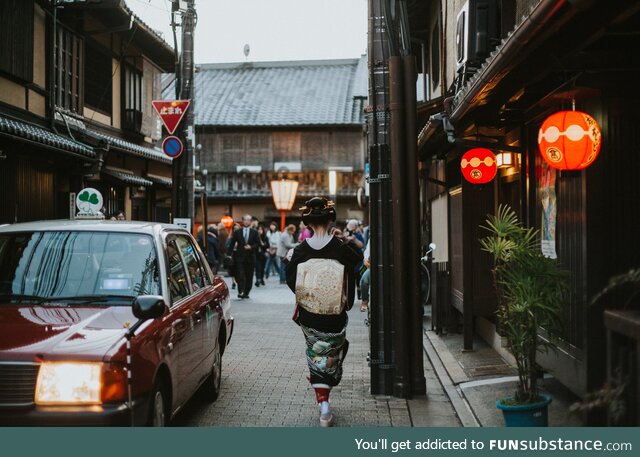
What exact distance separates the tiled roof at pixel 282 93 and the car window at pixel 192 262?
32.5 m

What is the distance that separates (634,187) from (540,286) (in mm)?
1222

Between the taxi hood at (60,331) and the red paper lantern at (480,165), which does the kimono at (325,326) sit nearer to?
the taxi hood at (60,331)

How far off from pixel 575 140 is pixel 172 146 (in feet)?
34.2

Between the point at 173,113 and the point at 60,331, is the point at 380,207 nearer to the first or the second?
the point at 60,331

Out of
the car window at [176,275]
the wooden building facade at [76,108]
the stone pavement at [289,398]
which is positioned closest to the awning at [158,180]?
the wooden building facade at [76,108]

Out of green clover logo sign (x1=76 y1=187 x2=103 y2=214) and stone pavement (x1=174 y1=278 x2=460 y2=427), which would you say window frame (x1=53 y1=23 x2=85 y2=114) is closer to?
green clover logo sign (x1=76 y1=187 x2=103 y2=214)

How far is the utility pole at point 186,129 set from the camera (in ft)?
51.0

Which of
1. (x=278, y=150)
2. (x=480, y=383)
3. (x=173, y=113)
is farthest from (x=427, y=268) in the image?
(x=278, y=150)

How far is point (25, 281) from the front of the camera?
5.98 m

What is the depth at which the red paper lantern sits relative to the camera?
33.8 ft

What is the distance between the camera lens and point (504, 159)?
34.1 ft

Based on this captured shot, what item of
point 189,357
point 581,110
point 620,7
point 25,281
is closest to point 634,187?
point 581,110

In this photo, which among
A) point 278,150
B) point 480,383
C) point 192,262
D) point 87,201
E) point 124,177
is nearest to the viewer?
point 192,262

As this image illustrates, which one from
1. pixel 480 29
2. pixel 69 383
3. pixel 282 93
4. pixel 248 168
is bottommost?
pixel 69 383
